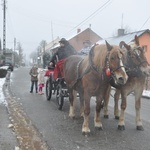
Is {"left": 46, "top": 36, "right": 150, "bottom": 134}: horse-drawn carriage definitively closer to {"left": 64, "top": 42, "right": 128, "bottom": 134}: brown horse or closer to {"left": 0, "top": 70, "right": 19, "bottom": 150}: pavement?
{"left": 64, "top": 42, "right": 128, "bottom": 134}: brown horse

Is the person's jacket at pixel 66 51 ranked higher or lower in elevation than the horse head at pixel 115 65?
higher

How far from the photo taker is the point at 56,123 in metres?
7.86

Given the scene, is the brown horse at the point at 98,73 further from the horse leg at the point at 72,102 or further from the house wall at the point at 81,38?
the house wall at the point at 81,38

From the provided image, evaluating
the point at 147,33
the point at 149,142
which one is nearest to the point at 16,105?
the point at 149,142

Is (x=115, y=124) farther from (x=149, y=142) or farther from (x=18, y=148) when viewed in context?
(x=18, y=148)

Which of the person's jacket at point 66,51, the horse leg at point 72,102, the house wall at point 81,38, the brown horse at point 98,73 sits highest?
the house wall at point 81,38

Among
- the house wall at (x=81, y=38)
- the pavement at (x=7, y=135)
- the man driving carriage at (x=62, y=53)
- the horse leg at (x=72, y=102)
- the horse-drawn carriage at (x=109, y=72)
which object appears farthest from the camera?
the house wall at (x=81, y=38)

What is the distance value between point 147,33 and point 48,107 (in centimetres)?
2543

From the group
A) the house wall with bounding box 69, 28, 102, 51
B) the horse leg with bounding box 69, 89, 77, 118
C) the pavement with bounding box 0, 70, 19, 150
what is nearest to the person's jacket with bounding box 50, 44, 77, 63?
the horse leg with bounding box 69, 89, 77, 118

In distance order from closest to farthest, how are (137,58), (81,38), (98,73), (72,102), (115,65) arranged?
(115,65) → (98,73) → (137,58) → (72,102) → (81,38)

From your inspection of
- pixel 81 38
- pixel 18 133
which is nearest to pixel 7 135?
pixel 18 133

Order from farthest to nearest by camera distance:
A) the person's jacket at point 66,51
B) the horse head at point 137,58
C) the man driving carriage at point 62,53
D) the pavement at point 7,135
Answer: the person's jacket at point 66,51, the man driving carriage at point 62,53, the horse head at point 137,58, the pavement at point 7,135

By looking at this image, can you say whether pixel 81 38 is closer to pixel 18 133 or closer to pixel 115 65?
pixel 18 133

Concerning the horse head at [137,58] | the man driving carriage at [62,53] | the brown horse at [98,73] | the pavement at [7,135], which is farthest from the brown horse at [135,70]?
the man driving carriage at [62,53]
